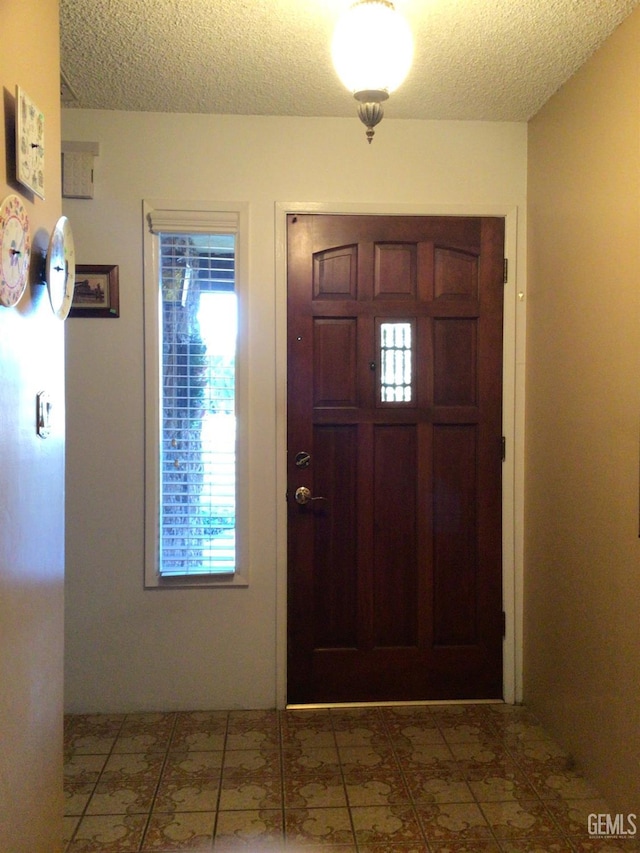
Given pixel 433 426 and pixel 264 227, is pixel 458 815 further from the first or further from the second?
pixel 264 227

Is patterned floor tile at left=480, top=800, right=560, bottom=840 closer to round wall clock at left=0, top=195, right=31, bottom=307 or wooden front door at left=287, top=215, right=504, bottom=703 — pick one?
wooden front door at left=287, top=215, right=504, bottom=703

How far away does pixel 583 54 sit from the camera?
240cm

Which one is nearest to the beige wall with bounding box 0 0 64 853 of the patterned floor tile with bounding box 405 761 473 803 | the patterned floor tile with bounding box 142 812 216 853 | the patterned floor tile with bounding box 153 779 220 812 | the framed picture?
the patterned floor tile with bounding box 142 812 216 853

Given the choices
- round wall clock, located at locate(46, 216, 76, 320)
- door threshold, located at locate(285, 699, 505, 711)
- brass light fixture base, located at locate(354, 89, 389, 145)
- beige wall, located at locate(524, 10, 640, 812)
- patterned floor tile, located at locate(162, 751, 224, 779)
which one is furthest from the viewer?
door threshold, located at locate(285, 699, 505, 711)

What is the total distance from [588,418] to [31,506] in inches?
72.2

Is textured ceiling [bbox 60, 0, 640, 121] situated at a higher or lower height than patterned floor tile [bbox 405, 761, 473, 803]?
higher

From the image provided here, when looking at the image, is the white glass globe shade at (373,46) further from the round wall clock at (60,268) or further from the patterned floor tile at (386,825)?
the patterned floor tile at (386,825)

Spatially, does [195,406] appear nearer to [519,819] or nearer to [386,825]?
[386,825]

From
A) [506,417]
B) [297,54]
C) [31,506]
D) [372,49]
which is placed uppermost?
[297,54]

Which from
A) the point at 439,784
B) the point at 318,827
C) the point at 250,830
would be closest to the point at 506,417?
the point at 439,784

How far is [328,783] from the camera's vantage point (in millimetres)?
2396

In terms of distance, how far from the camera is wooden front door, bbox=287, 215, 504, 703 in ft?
9.80

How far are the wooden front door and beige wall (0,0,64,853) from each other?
1281 millimetres

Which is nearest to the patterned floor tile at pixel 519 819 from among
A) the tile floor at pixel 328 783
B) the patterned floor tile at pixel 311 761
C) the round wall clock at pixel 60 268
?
the tile floor at pixel 328 783
